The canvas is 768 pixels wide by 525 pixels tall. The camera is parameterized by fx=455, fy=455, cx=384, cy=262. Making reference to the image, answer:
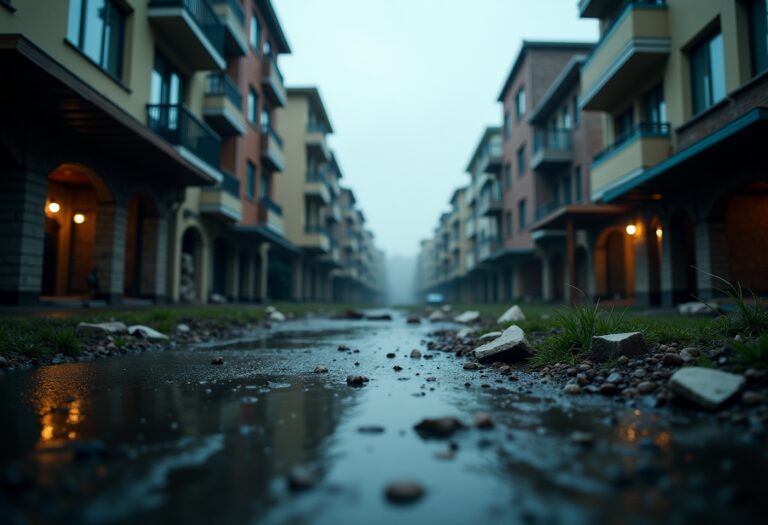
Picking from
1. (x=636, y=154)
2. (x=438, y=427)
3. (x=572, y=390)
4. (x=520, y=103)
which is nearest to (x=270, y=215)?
(x=636, y=154)

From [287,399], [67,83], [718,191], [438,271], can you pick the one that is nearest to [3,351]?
[287,399]

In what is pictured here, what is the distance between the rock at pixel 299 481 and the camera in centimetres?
151

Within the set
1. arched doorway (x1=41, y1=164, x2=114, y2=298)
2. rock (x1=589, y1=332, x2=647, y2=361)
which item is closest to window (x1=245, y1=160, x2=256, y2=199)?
arched doorway (x1=41, y1=164, x2=114, y2=298)

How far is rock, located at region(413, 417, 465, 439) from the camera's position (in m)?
2.13

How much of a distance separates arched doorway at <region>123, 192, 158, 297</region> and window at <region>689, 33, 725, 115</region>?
15.0 meters

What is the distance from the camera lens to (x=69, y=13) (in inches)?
376

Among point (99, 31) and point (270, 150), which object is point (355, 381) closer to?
point (99, 31)

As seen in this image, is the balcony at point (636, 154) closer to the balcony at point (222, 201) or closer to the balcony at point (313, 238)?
the balcony at point (222, 201)

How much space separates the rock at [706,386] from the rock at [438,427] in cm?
131

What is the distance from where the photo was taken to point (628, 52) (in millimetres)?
12203

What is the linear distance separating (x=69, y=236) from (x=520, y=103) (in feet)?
82.4

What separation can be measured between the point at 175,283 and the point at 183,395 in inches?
521

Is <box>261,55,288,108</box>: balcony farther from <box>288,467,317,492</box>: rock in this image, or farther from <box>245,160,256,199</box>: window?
<box>288,467,317,492</box>: rock

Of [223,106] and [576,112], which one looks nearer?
[223,106]
